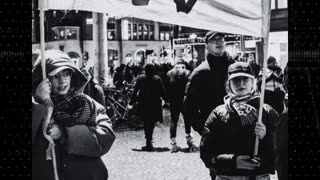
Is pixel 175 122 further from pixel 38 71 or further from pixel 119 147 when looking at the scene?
pixel 38 71

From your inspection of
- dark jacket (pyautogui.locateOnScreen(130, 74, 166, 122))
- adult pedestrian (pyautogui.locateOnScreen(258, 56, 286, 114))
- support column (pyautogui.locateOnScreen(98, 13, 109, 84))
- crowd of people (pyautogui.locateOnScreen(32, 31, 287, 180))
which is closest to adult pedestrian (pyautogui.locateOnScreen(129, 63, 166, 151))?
dark jacket (pyautogui.locateOnScreen(130, 74, 166, 122))

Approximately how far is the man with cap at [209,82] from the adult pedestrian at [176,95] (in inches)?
3.5

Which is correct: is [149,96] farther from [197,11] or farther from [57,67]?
[197,11]

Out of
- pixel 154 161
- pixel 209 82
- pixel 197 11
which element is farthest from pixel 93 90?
pixel 197 11

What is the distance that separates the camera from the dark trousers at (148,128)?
4551 millimetres

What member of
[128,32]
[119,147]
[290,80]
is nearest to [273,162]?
[290,80]

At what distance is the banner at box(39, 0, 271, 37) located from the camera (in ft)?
12.2

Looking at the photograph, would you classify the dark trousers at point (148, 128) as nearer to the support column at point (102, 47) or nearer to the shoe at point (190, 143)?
the shoe at point (190, 143)

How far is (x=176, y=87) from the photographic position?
4.46 m

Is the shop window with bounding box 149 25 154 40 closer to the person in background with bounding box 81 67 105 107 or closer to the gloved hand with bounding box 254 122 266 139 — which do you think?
the person in background with bounding box 81 67 105 107

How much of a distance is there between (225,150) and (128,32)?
133 centimetres

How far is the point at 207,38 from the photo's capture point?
13.6 ft

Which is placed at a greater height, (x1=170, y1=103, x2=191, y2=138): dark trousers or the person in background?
the person in background

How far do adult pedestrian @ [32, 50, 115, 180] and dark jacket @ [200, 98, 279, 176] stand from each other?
80 centimetres
